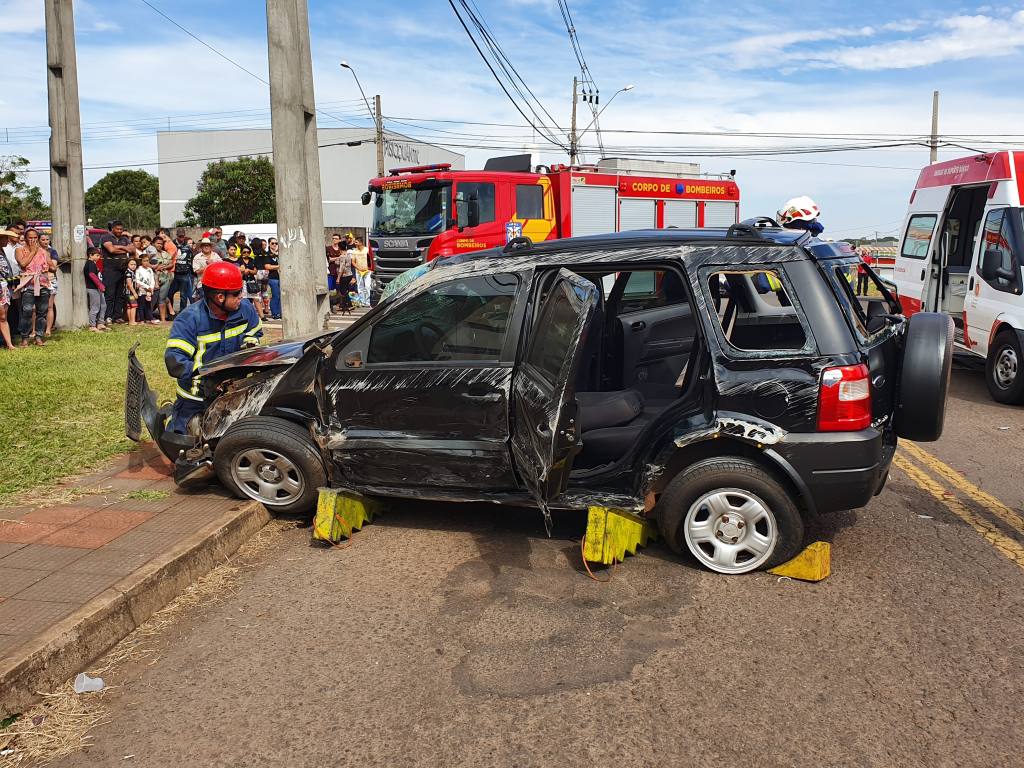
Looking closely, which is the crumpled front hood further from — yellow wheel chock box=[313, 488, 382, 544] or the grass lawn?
the grass lawn

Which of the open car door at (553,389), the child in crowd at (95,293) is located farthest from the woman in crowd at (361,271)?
the open car door at (553,389)

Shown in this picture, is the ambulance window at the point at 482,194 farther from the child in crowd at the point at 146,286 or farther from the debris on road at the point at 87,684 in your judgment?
the debris on road at the point at 87,684

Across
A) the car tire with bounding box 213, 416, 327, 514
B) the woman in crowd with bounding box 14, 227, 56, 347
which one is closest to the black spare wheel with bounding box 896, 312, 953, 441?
the car tire with bounding box 213, 416, 327, 514

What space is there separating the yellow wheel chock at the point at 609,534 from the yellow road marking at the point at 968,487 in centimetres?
239

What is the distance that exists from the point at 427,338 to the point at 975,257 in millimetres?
7427

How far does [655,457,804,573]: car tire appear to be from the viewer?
14.0ft

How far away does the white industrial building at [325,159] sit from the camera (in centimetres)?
7212

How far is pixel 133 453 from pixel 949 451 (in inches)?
257

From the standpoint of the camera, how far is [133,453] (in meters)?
6.80

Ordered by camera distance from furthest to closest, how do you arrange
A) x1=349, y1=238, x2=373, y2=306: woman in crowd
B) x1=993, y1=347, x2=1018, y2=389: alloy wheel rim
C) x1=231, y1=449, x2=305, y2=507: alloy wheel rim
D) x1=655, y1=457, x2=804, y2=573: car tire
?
x1=349, y1=238, x2=373, y2=306: woman in crowd < x1=993, y1=347, x2=1018, y2=389: alloy wheel rim < x1=231, y1=449, x2=305, y2=507: alloy wheel rim < x1=655, y1=457, x2=804, y2=573: car tire

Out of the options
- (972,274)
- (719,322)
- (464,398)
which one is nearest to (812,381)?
(719,322)

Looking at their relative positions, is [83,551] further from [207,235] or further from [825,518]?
[207,235]

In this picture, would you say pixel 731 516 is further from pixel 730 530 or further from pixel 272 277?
pixel 272 277

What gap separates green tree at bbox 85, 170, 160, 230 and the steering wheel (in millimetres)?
76227
